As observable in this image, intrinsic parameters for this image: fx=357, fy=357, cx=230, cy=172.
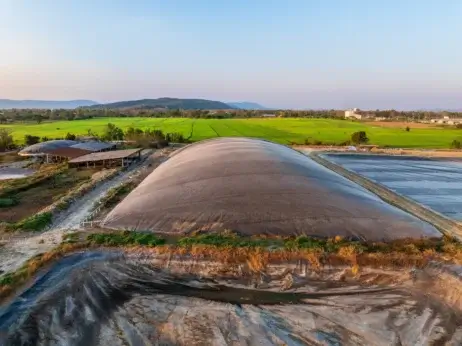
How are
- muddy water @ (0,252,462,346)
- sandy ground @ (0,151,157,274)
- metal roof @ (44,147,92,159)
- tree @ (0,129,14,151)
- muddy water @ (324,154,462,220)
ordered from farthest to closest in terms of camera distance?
tree @ (0,129,14,151), metal roof @ (44,147,92,159), muddy water @ (324,154,462,220), sandy ground @ (0,151,157,274), muddy water @ (0,252,462,346)

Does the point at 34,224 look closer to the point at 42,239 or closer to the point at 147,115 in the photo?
the point at 42,239

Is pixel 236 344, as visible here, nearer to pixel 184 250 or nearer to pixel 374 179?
pixel 184 250

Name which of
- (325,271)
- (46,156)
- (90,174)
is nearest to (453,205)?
(325,271)

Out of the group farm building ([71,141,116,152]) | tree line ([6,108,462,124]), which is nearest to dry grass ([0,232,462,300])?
farm building ([71,141,116,152])

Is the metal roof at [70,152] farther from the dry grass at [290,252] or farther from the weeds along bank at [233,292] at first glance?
the dry grass at [290,252]

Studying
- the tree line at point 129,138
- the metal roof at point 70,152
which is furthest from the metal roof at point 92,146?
the tree line at point 129,138

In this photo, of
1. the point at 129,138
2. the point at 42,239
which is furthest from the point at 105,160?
the point at 42,239

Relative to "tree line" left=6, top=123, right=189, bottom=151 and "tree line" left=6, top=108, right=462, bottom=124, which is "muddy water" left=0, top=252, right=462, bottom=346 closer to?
"tree line" left=6, top=123, right=189, bottom=151
